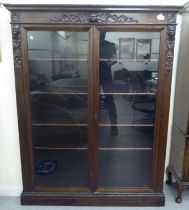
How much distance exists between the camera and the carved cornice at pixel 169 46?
194cm

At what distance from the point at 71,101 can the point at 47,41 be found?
0.57 meters

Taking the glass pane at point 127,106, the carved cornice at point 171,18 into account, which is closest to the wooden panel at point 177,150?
the glass pane at point 127,106

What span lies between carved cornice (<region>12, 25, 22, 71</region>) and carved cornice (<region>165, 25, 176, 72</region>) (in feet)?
4.01

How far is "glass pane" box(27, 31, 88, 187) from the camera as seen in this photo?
205 centimetres

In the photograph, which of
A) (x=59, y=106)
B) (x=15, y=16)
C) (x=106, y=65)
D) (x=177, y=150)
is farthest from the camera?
(x=177, y=150)

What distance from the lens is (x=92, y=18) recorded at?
1.92m

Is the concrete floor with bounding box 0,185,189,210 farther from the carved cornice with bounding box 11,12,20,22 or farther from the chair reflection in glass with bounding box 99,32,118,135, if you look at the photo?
the carved cornice with bounding box 11,12,20,22

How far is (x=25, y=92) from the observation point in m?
2.08

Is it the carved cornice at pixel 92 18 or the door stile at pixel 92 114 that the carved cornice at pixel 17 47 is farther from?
the door stile at pixel 92 114

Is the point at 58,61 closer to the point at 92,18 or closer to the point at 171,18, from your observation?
the point at 92,18

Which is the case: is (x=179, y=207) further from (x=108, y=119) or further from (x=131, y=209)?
(x=108, y=119)

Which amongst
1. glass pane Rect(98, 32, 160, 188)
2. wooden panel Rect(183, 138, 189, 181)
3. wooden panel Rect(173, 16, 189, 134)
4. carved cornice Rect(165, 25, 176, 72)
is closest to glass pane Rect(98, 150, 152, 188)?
glass pane Rect(98, 32, 160, 188)

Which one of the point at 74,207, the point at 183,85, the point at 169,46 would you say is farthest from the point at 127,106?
the point at 74,207

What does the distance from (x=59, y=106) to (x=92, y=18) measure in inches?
32.5
